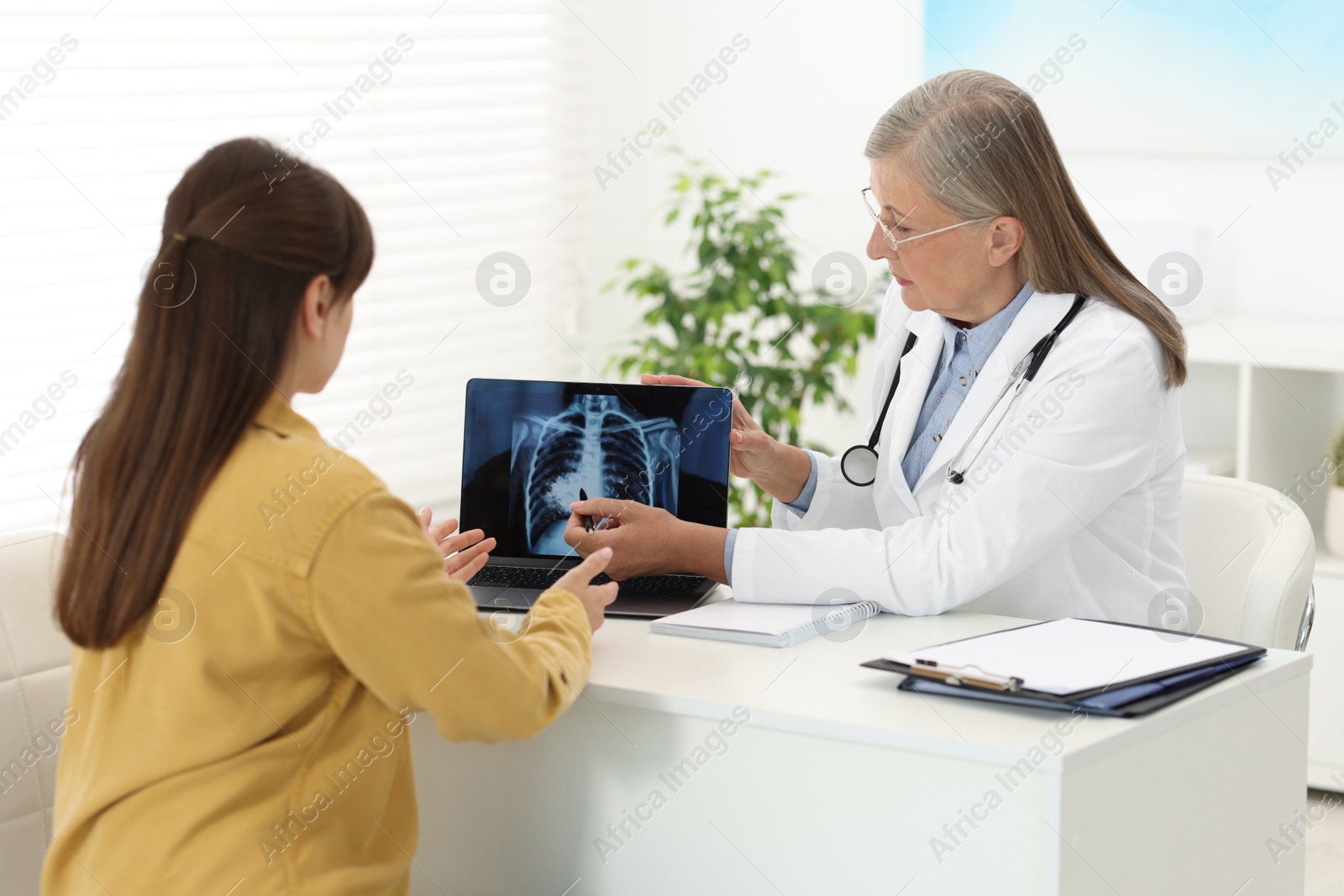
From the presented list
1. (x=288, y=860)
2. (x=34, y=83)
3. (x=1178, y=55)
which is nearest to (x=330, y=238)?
(x=288, y=860)

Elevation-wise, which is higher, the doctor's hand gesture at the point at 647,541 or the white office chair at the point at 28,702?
the doctor's hand gesture at the point at 647,541

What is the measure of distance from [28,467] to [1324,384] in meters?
2.75

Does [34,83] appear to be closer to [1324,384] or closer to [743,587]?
[743,587]

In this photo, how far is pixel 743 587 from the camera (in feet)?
5.31

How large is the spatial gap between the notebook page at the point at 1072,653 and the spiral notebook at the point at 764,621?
136 millimetres

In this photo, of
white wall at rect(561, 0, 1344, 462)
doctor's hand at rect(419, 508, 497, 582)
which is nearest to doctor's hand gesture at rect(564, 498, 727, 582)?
doctor's hand at rect(419, 508, 497, 582)

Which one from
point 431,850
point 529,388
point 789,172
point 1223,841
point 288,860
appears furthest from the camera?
point 789,172

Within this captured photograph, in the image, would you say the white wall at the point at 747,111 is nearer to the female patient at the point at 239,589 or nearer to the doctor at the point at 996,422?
the doctor at the point at 996,422

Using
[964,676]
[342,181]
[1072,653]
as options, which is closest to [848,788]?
[964,676]

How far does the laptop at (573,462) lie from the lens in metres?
1.72

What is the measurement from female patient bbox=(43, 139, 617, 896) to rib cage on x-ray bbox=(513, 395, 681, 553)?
0.57 meters

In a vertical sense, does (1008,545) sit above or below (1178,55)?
below

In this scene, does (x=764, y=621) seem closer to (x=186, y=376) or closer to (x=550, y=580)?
(x=550, y=580)

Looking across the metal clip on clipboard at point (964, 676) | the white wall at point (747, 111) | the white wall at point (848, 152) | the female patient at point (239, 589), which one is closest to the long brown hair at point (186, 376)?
the female patient at point (239, 589)
